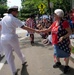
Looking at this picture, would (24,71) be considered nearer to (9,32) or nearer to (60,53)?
(60,53)

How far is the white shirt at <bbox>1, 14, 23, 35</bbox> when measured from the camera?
23.4 ft

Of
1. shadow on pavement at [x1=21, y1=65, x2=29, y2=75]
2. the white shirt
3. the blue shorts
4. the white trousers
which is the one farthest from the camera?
shadow on pavement at [x1=21, y1=65, x2=29, y2=75]

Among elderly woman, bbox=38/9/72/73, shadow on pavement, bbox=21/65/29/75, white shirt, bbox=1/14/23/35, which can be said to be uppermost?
white shirt, bbox=1/14/23/35

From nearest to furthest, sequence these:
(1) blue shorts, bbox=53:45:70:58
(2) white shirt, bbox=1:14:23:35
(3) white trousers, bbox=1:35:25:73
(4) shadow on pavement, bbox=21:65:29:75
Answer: (2) white shirt, bbox=1:14:23:35, (3) white trousers, bbox=1:35:25:73, (1) blue shorts, bbox=53:45:70:58, (4) shadow on pavement, bbox=21:65:29:75

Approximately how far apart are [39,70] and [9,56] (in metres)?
1.13

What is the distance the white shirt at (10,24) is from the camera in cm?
714

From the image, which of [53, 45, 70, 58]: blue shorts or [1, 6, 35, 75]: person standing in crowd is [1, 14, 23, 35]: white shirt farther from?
[53, 45, 70, 58]: blue shorts

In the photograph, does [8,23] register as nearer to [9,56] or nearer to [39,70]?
[9,56]

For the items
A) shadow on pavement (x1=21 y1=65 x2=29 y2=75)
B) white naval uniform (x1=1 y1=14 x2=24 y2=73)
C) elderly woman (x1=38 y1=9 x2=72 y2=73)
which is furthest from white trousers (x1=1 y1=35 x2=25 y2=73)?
elderly woman (x1=38 y1=9 x2=72 y2=73)

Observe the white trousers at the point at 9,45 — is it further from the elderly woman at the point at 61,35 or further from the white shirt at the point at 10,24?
the elderly woman at the point at 61,35

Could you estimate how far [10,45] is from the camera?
24.7 ft

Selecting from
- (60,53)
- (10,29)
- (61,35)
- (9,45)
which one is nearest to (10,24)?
(10,29)

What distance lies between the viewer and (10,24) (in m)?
7.16

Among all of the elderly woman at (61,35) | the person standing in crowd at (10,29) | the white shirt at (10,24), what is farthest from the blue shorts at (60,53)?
the white shirt at (10,24)
